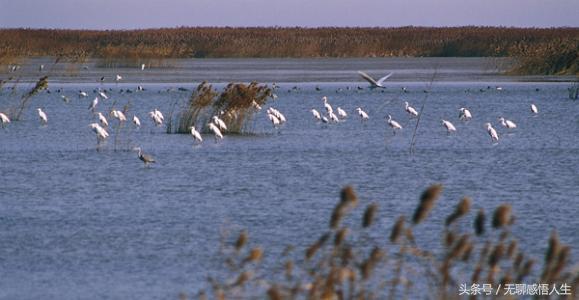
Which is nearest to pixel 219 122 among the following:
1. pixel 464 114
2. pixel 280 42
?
pixel 464 114

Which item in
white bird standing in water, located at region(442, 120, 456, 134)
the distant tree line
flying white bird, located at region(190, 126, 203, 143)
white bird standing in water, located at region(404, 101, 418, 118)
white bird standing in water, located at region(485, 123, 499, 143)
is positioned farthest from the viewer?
the distant tree line

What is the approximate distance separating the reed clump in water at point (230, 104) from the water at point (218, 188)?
18.4 inches

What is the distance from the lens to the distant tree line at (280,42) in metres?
66.8

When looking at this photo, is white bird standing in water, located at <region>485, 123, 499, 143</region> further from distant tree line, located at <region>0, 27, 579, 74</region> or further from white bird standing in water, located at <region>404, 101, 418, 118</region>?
distant tree line, located at <region>0, 27, 579, 74</region>

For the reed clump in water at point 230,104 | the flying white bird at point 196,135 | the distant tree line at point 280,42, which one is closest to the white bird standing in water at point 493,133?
the reed clump in water at point 230,104

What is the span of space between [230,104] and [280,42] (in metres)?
47.8

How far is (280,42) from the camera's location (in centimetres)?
7150

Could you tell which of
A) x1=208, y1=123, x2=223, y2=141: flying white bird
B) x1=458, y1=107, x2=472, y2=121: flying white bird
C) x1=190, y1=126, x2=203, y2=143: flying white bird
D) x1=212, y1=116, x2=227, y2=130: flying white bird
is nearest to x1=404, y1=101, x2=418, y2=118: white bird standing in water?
x1=458, y1=107, x2=472, y2=121: flying white bird

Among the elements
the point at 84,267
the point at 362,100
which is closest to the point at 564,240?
the point at 84,267

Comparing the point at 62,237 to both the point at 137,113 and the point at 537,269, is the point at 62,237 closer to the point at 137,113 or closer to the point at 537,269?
the point at 537,269

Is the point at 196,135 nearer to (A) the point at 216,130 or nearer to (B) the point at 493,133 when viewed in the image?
(A) the point at 216,130

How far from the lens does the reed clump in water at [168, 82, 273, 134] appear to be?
2319 centimetres

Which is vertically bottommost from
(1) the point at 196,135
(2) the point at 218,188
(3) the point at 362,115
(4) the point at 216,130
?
(2) the point at 218,188

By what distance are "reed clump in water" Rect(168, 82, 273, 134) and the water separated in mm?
467
